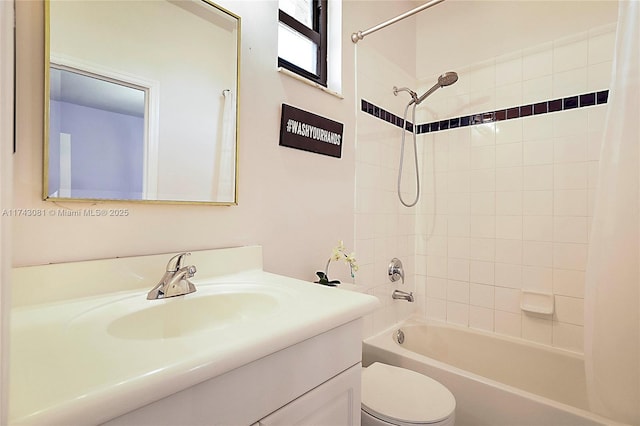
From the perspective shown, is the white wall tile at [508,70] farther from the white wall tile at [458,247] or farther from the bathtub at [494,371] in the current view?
the bathtub at [494,371]

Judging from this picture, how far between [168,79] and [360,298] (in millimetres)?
892

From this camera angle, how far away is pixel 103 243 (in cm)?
86

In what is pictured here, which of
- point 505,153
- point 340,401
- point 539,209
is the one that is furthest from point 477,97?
point 340,401

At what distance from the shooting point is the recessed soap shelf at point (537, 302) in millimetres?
1742

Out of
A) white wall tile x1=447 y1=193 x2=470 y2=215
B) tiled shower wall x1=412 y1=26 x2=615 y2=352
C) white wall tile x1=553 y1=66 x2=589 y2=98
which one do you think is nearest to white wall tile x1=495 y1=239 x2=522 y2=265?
tiled shower wall x1=412 y1=26 x2=615 y2=352

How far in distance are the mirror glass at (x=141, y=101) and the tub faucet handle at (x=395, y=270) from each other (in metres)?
1.18

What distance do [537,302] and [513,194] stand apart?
0.62 m

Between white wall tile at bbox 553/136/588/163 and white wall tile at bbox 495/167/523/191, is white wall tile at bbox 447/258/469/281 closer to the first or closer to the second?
white wall tile at bbox 495/167/523/191

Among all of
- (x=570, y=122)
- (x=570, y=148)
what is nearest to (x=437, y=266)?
(x=570, y=148)

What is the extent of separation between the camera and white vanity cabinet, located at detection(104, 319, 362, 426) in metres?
0.50

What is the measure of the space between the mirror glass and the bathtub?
3.89 ft

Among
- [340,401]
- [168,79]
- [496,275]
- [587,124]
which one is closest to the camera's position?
[340,401]

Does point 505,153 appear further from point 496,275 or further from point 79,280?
point 79,280

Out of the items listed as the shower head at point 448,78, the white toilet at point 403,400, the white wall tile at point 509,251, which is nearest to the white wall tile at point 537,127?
the shower head at point 448,78
